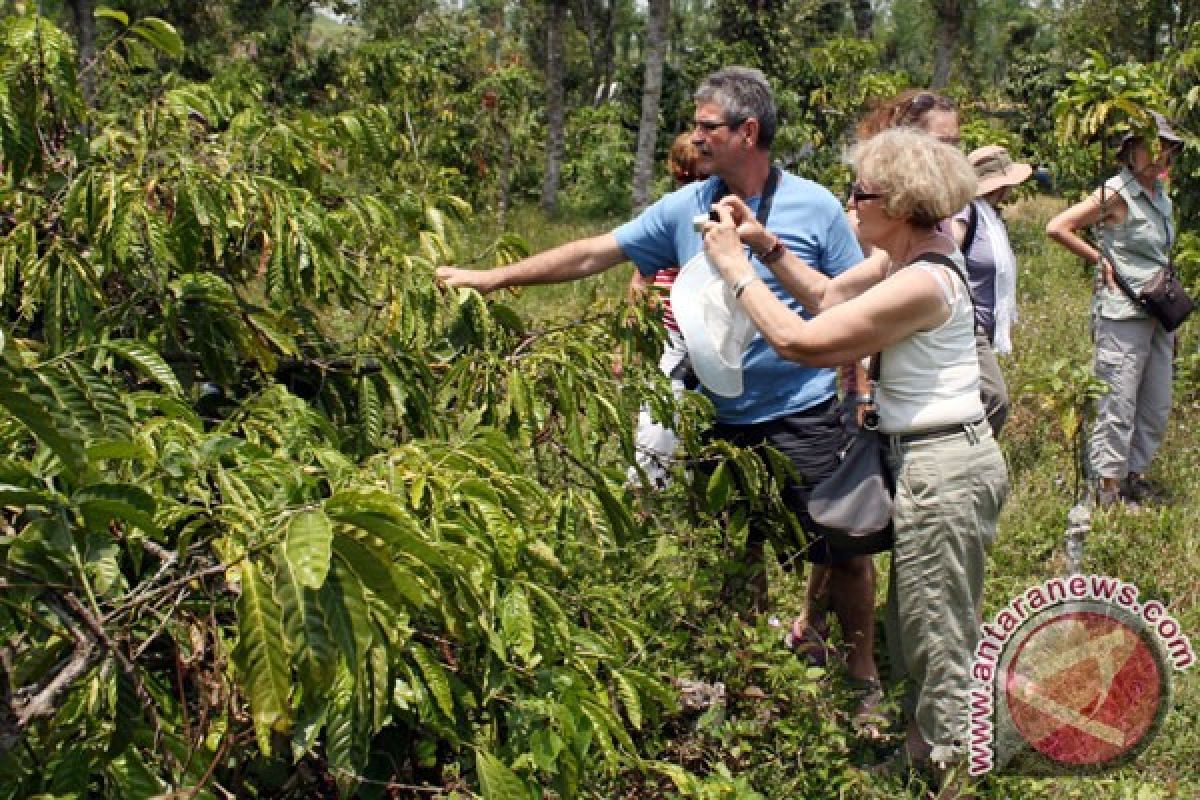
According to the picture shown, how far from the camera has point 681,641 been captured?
3.19 metres

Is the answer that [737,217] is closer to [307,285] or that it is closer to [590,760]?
[307,285]

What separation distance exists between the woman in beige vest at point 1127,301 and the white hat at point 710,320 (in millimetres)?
2532

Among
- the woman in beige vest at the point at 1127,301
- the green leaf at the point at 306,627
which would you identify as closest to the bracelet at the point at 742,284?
the green leaf at the point at 306,627

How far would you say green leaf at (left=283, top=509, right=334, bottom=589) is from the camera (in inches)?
54.1

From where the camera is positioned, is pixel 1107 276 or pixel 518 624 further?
pixel 1107 276

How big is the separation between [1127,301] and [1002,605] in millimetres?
1556

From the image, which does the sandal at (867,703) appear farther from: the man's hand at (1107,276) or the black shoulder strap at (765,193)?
the man's hand at (1107,276)

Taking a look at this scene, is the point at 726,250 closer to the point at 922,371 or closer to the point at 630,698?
the point at 922,371

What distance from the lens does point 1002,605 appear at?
461 cm

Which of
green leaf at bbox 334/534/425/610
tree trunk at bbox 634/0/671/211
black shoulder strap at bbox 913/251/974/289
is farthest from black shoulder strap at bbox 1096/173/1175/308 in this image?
tree trunk at bbox 634/0/671/211

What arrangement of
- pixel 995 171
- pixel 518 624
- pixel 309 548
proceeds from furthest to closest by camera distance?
pixel 995 171, pixel 518 624, pixel 309 548

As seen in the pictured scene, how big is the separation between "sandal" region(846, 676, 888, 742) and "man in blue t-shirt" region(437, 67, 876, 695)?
0.57ft

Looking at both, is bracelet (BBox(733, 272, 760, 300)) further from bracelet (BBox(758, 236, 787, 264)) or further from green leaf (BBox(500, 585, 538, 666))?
green leaf (BBox(500, 585, 538, 666))

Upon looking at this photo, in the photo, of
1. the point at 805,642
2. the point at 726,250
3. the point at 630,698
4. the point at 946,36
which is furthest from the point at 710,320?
the point at 946,36
